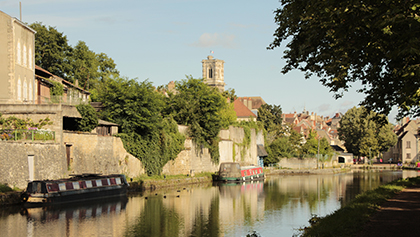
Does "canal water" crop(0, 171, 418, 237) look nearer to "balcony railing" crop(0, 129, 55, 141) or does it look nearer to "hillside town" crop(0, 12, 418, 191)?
"hillside town" crop(0, 12, 418, 191)

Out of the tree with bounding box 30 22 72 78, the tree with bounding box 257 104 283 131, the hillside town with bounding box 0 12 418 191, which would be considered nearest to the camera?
the hillside town with bounding box 0 12 418 191

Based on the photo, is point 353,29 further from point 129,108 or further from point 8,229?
point 129,108

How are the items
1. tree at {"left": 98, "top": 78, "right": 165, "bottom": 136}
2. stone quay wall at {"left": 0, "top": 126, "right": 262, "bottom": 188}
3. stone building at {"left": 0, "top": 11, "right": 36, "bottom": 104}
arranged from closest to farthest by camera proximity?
stone quay wall at {"left": 0, "top": 126, "right": 262, "bottom": 188}, stone building at {"left": 0, "top": 11, "right": 36, "bottom": 104}, tree at {"left": 98, "top": 78, "right": 165, "bottom": 136}

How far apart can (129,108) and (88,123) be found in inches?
177

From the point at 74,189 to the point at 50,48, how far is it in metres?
28.7

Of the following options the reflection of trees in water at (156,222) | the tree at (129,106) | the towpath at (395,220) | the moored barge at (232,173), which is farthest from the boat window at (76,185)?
the moored barge at (232,173)

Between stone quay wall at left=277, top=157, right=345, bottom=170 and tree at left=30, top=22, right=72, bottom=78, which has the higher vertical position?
tree at left=30, top=22, right=72, bottom=78

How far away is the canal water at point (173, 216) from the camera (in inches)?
750

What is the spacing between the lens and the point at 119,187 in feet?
97.1

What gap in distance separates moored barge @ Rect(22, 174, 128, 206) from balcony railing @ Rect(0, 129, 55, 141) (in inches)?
114

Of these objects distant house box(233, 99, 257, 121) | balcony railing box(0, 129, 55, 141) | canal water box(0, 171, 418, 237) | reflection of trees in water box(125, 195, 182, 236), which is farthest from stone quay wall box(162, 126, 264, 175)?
distant house box(233, 99, 257, 121)

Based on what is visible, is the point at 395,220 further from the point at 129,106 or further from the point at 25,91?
the point at 25,91

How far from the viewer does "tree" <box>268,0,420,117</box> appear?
367 inches

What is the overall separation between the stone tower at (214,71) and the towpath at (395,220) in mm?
131931
